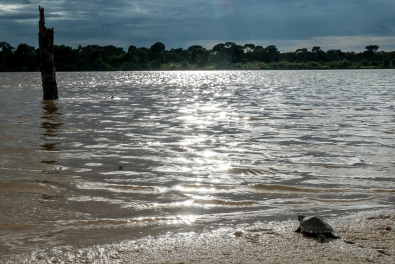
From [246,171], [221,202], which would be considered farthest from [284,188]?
[221,202]

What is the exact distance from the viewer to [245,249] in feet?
14.8

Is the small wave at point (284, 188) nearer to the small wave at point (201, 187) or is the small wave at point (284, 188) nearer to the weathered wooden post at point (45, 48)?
the small wave at point (201, 187)

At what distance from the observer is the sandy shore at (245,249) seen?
14.0 feet

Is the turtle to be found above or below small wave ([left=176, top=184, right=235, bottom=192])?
above

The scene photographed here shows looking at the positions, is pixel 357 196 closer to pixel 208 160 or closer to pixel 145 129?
pixel 208 160

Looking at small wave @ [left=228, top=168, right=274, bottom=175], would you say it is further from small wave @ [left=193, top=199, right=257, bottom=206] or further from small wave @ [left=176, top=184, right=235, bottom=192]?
small wave @ [left=193, top=199, right=257, bottom=206]

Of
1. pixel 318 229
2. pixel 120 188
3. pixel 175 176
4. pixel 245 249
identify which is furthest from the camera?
pixel 175 176

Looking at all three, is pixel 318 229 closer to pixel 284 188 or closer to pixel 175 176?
pixel 284 188

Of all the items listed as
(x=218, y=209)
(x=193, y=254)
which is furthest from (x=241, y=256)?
(x=218, y=209)

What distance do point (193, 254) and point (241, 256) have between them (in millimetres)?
468

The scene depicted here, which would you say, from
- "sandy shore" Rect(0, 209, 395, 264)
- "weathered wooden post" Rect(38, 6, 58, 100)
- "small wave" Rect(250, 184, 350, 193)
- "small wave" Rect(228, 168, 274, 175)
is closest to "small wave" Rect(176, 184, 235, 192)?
"small wave" Rect(250, 184, 350, 193)

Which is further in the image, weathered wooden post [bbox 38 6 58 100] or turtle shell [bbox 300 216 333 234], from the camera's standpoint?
weathered wooden post [bbox 38 6 58 100]

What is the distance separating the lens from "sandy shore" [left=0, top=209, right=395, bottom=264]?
426 centimetres

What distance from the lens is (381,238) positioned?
4.78 m
